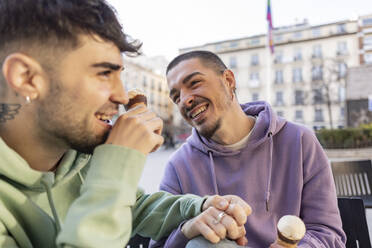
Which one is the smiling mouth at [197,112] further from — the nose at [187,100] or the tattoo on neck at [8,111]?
the tattoo on neck at [8,111]

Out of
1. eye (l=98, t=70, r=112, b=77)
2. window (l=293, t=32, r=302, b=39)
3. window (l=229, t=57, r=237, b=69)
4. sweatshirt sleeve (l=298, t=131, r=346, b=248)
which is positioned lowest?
window (l=229, t=57, r=237, b=69)

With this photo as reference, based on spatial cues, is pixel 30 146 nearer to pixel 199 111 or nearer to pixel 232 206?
pixel 232 206

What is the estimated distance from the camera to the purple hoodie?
5.14 ft

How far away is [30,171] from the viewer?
943 mm

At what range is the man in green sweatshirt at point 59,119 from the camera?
0.90 m

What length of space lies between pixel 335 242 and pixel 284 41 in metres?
44.2

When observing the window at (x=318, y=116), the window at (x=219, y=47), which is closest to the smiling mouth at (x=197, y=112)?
the window at (x=318, y=116)

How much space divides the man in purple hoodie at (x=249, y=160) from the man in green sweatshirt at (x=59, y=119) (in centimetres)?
63

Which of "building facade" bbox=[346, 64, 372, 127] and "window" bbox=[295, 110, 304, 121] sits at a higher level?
"building facade" bbox=[346, 64, 372, 127]

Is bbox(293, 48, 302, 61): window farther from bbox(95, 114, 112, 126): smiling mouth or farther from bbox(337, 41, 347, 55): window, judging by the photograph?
bbox(95, 114, 112, 126): smiling mouth

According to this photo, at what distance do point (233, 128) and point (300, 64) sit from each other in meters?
41.9

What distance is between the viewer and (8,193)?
0.92 metres

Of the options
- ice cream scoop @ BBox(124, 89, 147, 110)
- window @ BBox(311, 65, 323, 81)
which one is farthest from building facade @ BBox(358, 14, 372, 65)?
ice cream scoop @ BBox(124, 89, 147, 110)

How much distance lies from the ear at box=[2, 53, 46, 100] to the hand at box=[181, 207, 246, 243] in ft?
2.38
